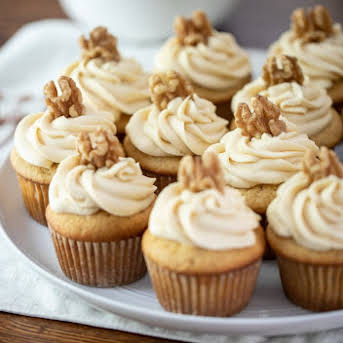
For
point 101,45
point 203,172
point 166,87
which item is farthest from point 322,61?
point 203,172

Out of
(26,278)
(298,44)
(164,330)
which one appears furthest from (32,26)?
(164,330)

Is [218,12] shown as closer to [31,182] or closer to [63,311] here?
[31,182]

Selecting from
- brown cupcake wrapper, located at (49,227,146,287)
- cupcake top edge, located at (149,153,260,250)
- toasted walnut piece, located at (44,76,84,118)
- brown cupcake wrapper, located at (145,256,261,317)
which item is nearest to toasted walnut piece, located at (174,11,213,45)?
toasted walnut piece, located at (44,76,84,118)

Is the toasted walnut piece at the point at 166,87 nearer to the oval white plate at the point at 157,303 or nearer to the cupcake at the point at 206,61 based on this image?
the cupcake at the point at 206,61

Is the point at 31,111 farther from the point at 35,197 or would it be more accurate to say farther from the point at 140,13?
the point at 35,197

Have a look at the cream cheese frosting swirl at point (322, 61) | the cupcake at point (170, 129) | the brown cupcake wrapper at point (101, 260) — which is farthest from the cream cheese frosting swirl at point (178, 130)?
the cream cheese frosting swirl at point (322, 61)
